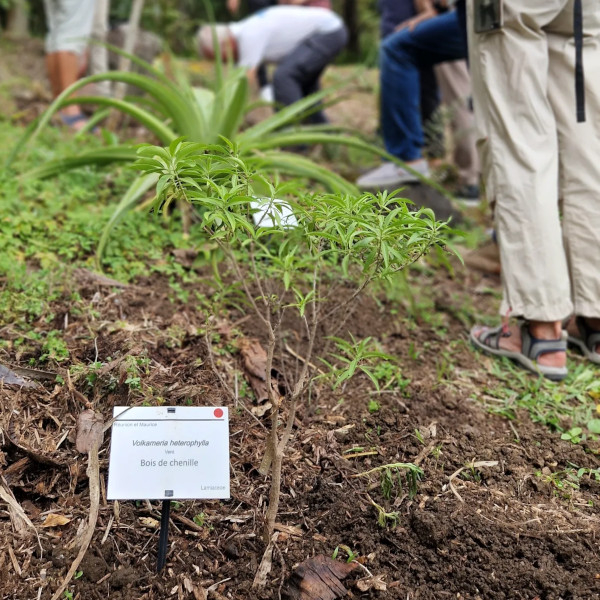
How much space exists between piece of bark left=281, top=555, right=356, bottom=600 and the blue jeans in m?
2.69

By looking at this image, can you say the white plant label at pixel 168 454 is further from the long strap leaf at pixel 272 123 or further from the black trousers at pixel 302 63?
the black trousers at pixel 302 63

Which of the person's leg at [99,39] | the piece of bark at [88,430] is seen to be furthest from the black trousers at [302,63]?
the piece of bark at [88,430]

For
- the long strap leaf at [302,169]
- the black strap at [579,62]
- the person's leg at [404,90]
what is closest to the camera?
the black strap at [579,62]

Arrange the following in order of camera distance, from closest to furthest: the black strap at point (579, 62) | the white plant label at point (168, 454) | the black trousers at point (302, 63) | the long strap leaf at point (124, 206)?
the white plant label at point (168, 454) → the black strap at point (579, 62) → the long strap leaf at point (124, 206) → the black trousers at point (302, 63)

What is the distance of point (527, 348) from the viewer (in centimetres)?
245

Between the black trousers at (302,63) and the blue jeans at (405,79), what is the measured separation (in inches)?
35.6

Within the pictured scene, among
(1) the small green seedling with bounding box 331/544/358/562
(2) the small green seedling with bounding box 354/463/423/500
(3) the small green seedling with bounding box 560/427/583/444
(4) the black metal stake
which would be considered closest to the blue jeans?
(3) the small green seedling with bounding box 560/427/583/444

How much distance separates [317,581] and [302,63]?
378cm

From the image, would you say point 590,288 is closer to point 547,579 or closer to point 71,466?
point 547,579

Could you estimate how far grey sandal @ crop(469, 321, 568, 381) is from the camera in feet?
7.79

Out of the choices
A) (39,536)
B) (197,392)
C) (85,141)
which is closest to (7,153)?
(85,141)

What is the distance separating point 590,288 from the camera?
2428 mm

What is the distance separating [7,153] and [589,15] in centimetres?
261

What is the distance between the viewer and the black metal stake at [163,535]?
1.47 meters
